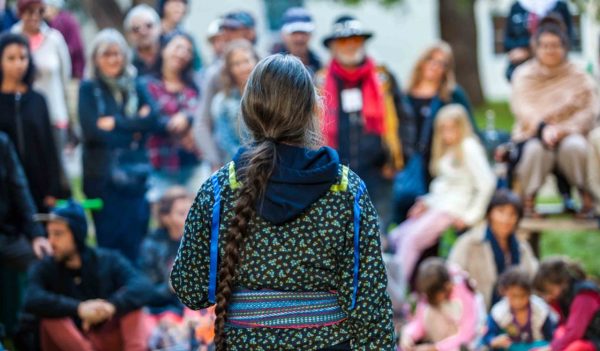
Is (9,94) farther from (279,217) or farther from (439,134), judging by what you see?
(279,217)

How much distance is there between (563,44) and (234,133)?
2379mm

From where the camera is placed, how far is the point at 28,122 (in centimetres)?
723

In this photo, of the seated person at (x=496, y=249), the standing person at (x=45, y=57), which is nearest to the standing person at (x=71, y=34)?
the standing person at (x=45, y=57)

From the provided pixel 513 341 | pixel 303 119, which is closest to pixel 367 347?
pixel 303 119

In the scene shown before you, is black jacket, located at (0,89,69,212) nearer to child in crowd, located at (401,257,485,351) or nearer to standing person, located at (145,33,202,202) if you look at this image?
standing person, located at (145,33,202,202)

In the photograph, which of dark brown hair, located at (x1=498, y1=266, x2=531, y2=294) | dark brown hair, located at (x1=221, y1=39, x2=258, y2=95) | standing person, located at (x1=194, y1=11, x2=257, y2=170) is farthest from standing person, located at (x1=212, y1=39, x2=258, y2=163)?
dark brown hair, located at (x1=498, y1=266, x2=531, y2=294)

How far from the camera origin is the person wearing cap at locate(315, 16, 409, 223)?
771 cm

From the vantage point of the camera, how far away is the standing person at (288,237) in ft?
10.6

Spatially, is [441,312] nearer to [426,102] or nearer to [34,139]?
[426,102]

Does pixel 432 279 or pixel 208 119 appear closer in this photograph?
pixel 432 279

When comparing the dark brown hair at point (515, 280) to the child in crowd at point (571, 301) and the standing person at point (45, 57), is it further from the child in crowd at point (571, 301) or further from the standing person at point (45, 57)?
the standing person at point (45, 57)

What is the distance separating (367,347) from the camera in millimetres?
3299

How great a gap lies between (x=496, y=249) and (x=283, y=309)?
13.3ft

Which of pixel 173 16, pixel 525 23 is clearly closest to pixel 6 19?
pixel 173 16
